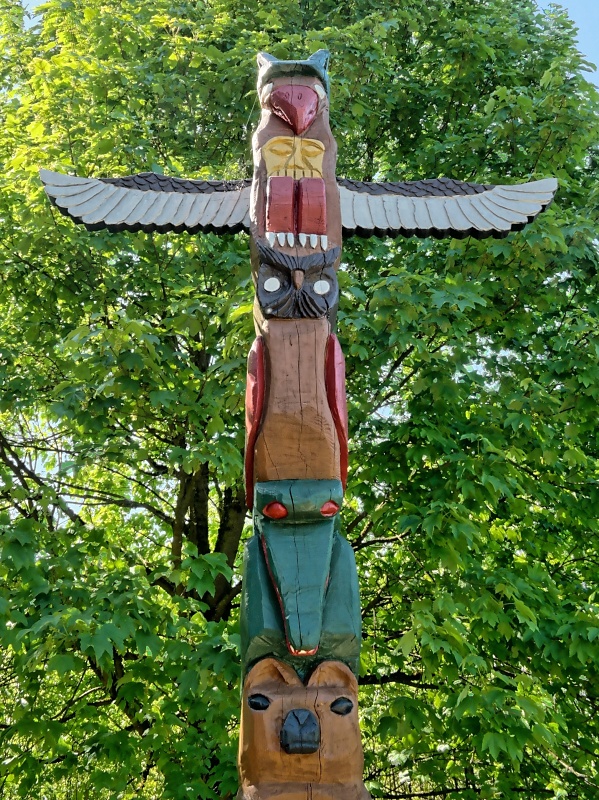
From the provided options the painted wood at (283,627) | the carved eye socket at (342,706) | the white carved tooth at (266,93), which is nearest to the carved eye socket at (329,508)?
the painted wood at (283,627)

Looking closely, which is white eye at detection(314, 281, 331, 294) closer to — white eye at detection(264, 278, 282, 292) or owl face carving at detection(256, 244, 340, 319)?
owl face carving at detection(256, 244, 340, 319)

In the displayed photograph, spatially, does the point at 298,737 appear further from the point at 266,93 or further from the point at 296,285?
the point at 266,93

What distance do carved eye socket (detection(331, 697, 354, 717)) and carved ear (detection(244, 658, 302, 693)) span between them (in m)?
0.18

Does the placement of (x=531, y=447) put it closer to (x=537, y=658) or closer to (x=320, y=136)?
(x=537, y=658)

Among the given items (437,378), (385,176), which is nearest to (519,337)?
(437,378)

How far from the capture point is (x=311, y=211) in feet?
13.3

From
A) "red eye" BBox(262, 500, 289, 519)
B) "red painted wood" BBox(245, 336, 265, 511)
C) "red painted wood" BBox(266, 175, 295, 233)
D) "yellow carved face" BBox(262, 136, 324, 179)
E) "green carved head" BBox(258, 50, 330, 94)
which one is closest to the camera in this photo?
"red eye" BBox(262, 500, 289, 519)

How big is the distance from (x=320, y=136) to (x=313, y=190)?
1.57ft

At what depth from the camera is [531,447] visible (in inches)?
259

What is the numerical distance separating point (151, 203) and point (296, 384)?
1.64 m

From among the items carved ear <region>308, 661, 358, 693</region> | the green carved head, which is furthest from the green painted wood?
the green carved head

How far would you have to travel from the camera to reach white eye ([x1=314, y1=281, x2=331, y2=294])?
12.8 ft

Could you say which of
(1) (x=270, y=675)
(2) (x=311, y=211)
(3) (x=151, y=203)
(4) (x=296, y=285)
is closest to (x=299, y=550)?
(1) (x=270, y=675)

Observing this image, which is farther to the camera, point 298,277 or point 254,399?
point 298,277
